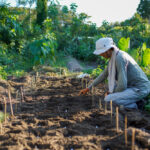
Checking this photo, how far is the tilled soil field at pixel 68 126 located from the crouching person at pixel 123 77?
0.24 metres

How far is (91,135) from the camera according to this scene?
6.55ft

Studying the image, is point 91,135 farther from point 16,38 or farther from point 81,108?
point 16,38

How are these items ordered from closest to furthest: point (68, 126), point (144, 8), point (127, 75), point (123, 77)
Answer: point (68, 126), point (123, 77), point (127, 75), point (144, 8)

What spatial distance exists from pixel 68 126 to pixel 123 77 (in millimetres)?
1082

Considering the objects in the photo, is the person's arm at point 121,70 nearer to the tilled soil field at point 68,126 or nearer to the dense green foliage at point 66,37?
the tilled soil field at point 68,126

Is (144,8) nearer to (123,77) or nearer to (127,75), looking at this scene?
(127,75)

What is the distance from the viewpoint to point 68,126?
7.38 feet

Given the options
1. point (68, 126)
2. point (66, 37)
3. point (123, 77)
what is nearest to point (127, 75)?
point (123, 77)

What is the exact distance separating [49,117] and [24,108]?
60 centimetres

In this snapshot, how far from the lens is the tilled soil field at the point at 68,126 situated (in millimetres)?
1776

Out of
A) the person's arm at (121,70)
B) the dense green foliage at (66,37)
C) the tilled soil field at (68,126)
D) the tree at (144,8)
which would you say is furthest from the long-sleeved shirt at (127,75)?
the tree at (144,8)

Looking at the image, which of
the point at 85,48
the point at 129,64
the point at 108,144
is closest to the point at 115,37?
the point at 85,48

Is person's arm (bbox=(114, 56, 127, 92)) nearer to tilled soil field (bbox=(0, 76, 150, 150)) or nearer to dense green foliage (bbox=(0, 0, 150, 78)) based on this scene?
tilled soil field (bbox=(0, 76, 150, 150))

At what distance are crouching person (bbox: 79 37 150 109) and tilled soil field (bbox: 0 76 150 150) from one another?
0.24 metres
